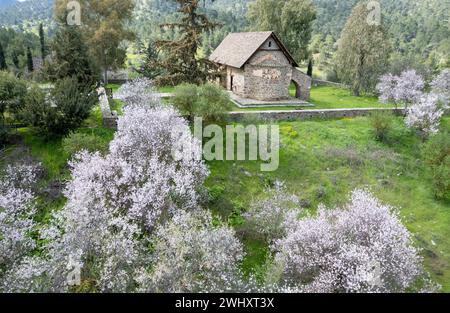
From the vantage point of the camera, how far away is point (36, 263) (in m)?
13.9

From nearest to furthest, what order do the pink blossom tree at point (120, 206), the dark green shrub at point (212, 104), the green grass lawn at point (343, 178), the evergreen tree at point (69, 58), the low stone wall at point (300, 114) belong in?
1. the pink blossom tree at point (120, 206)
2. the green grass lawn at point (343, 178)
3. the dark green shrub at point (212, 104)
4. the evergreen tree at point (69, 58)
5. the low stone wall at point (300, 114)

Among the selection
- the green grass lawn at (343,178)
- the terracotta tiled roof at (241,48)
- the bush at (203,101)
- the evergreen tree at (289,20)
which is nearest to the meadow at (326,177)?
the green grass lawn at (343,178)

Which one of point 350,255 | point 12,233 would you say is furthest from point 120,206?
point 350,255

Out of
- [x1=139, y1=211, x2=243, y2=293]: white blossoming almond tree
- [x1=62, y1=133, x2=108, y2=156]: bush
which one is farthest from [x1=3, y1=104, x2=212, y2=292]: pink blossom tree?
[x1=62, y1=133, x2=108, y2=156]: bush

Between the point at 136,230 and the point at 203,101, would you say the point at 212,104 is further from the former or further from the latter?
the point at 136,230

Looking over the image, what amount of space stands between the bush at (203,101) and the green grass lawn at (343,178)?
3.61m

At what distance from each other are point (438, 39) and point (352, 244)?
122897 mm

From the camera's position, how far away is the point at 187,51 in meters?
33.0

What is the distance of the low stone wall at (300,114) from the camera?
3002cm

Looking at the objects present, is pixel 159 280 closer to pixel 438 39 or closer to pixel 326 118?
pixel 326 118

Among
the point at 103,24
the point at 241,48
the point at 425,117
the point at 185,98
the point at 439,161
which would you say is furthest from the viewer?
the point at 241,48

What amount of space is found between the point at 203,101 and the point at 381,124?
49.8 ft

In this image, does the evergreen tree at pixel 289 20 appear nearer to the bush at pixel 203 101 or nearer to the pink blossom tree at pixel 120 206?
the bush at pixel 203 101

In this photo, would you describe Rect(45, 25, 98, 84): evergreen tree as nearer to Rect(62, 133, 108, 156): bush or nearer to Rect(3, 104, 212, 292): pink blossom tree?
Rect(62, 133, 108, 156): bush
